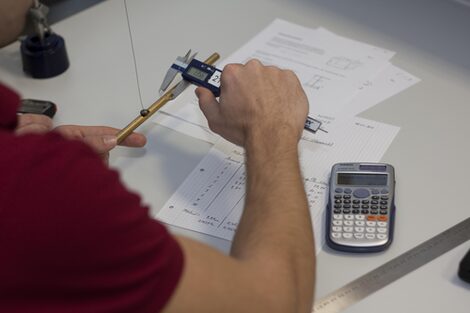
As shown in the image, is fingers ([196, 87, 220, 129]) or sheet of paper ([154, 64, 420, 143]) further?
sheet of paper ([154, 64, 420, 143])

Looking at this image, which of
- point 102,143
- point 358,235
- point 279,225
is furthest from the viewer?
point 102,143

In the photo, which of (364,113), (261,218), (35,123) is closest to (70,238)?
(261,218)

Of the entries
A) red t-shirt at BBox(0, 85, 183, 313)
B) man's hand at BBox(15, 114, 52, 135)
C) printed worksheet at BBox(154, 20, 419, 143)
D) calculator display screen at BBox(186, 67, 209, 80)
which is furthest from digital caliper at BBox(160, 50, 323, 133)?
red t-shirt at BBox(0, 85, 183, 313)

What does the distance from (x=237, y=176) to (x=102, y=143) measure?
202 millimetres

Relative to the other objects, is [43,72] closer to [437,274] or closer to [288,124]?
[288,124]

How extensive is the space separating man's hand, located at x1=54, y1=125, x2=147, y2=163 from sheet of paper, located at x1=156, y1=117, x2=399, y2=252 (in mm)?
107

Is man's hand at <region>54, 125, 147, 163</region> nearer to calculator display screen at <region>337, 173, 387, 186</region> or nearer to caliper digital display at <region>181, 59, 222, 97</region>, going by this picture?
caliper digital display at <region>181, 59, 222, 97</region>

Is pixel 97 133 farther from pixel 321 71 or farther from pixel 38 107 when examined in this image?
pixel 321 71

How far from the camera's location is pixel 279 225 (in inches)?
31.9

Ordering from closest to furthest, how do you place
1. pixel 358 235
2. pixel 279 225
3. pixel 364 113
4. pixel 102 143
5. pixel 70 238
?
1. pixel 70 238
2. pixel 279 225
3. pixel 358 235
4. pixel 102 143
5. pixel 364 113

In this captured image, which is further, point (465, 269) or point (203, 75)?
point (203, 75)

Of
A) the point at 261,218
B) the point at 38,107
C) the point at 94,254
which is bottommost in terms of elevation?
the point at 38,107

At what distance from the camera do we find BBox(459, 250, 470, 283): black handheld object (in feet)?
2.85

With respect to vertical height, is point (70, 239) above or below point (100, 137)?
above
